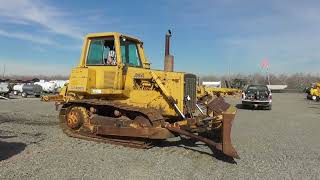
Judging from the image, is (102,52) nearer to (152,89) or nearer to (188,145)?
(152,89)

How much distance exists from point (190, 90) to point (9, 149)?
5.12 meters

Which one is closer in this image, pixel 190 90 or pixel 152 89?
pixel 152 89

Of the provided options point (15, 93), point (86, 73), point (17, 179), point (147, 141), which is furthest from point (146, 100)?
point (15, 93)

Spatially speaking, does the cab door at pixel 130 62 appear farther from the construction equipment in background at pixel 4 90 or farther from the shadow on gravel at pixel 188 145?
the construction equipment in background at pixel 4 90

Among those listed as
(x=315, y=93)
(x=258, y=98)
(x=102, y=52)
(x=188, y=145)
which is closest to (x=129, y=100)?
(x=102, y=52)

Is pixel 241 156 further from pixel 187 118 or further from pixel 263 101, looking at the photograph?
pixel 263 101

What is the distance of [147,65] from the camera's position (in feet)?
44.4

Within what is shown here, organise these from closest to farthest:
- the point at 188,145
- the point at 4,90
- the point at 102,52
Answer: the point at 188,145
the point at 102,52
the point at 4,90

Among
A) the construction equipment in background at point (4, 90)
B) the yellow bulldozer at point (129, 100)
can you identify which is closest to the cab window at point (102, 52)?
the yellow bulldozer at point (129, 100)

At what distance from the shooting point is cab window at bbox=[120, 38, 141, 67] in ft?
41.7

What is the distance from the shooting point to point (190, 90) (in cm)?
1230

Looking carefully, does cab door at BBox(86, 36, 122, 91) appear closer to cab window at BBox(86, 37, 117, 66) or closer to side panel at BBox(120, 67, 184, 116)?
cab window at BBox(86, 37, 117, 66)

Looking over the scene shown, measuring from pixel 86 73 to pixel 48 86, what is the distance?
44.0m

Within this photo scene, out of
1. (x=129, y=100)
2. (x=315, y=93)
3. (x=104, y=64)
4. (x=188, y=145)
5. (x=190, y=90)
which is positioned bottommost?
(x=188, y=145)
